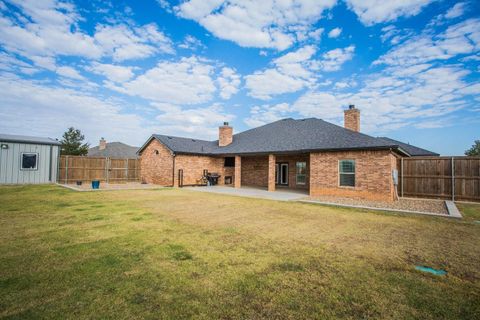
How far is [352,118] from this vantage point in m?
16.1

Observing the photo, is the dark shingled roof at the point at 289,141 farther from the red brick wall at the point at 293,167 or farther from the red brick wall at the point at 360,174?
the red brick wall at the point at 293,167

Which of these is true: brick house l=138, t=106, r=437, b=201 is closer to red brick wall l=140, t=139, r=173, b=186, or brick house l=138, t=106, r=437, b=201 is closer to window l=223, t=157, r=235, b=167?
red brick wall l=140, t=139, r=173, b=186

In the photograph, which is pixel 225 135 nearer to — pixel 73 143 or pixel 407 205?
pixel 407 205

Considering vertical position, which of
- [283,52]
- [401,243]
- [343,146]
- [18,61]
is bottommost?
[401,243]

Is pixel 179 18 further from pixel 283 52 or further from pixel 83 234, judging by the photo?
pixel 83 234

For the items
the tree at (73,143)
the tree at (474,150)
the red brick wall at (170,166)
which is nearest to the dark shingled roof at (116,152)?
the tree at (73,143)

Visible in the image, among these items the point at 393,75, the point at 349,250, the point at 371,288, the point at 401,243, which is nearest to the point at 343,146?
the point at 393,75

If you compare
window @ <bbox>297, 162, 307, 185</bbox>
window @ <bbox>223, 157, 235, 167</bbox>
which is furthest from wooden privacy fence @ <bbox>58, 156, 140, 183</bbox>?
window @ <bbox>297, 162, 307, 185</bbox>

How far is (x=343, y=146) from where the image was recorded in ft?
43.3

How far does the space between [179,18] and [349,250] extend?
16139mm

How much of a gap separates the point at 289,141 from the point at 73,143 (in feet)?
103

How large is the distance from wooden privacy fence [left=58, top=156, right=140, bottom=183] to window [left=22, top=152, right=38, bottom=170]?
164cm

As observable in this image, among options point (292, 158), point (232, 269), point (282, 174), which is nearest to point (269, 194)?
point (292, 158)

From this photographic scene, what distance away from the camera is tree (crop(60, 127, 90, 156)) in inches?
1241
